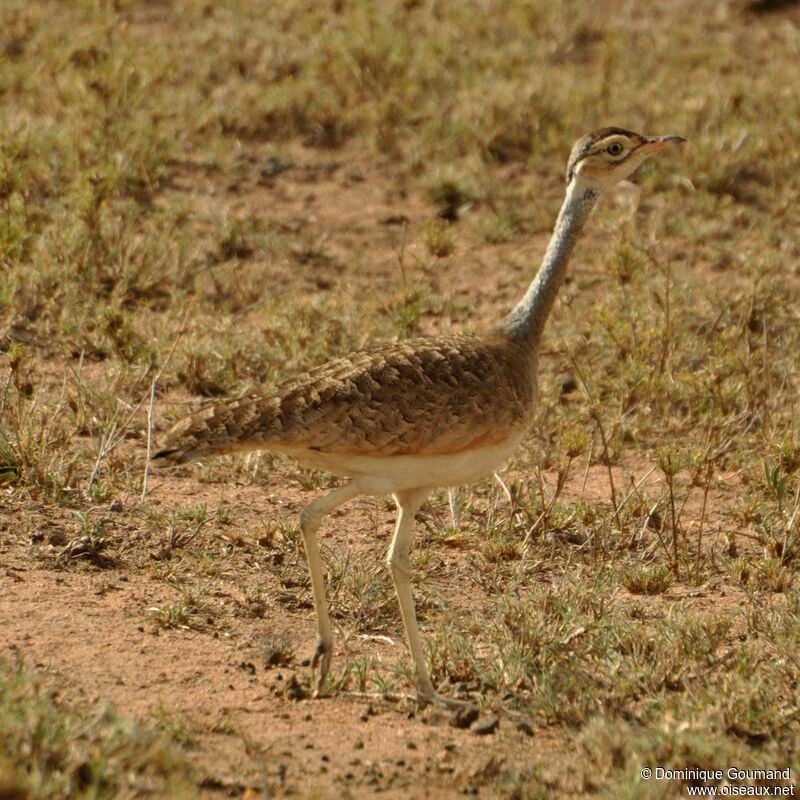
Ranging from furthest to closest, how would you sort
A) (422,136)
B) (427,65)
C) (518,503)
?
(427,65), (422,136), (518,503)

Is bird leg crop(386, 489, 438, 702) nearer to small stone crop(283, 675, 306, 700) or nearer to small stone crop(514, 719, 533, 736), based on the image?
small stone crop(514, 719, 533, 736)

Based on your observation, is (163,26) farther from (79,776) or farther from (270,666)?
(79,776)

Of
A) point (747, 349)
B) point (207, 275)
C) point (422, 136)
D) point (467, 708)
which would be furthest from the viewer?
point (422, 136)

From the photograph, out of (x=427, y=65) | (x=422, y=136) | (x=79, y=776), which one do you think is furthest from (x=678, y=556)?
(x=427, y=65)

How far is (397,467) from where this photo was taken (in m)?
4.29

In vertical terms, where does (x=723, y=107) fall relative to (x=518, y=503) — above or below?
above

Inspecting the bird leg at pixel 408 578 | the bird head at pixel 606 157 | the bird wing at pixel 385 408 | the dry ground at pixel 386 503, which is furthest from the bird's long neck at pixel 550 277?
the bird leg at pixel 408 578

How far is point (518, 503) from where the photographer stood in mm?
5586

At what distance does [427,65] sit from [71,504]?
579 centimetres

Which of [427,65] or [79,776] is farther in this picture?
[427,65]

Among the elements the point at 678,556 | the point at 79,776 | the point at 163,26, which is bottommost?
the point at 678,556

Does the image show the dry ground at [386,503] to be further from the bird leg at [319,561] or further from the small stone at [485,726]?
the bird leg at [319,561]

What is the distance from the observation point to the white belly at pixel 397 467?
14.0 ft

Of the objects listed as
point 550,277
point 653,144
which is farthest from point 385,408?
point 653,144
